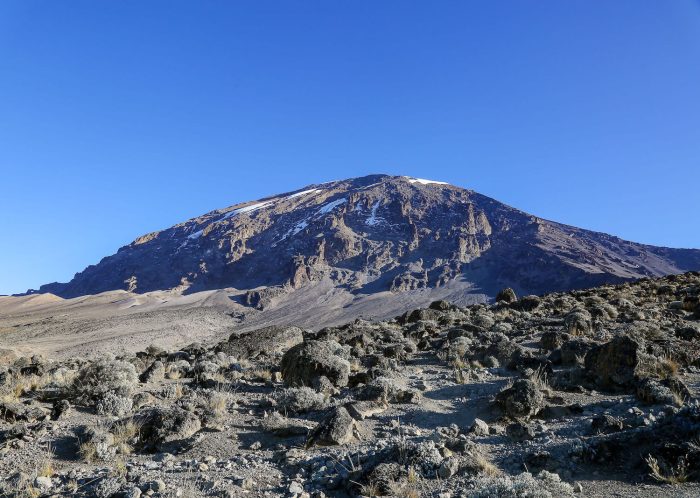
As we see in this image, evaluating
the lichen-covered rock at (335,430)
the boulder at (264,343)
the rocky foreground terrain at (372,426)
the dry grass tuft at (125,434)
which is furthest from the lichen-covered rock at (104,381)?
the boulder at (264,343)

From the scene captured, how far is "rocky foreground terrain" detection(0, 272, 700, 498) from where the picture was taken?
4.71m

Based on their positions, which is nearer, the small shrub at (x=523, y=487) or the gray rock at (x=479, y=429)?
the small shrub at (x=523, y=487)

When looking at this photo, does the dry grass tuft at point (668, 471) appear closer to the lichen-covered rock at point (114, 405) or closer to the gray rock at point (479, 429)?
the gray rock at point (479, 429)

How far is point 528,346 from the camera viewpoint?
12.6 m

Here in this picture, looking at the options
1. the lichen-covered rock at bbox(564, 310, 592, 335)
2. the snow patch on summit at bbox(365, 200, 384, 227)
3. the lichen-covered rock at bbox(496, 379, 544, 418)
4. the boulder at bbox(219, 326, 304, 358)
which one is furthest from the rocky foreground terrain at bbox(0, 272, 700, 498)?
the snow patch on summit at bbox(365, 200, 384, 227)

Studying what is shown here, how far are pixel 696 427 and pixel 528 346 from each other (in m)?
8.18

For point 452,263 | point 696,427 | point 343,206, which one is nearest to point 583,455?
point 696,427

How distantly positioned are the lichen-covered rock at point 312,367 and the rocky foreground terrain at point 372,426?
0.04 meters

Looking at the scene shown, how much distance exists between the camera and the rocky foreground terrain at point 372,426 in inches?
185

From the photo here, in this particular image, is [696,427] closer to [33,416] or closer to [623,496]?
[623,496]

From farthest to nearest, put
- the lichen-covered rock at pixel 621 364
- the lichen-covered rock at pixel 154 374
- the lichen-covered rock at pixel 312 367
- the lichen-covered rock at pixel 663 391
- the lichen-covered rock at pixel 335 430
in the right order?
the lichen-covered rock at pixel 154 374, the lichen-covered rock at pixel 312 367, the lichen-covered rock at pixel 621 364, the lichen-covered rock at pixel 663 391, the lichen-covered rock at pixel 335 430

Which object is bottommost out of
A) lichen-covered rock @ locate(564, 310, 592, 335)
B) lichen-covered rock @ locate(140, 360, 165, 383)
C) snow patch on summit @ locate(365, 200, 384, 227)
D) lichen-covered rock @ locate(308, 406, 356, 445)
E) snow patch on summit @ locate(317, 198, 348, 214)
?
lichen-covered rock @ locate(308, 406, 356, 445)

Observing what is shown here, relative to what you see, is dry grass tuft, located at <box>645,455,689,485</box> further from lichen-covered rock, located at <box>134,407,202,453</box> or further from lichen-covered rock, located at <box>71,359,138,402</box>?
lichen-covered rock, located at <box>71,359,138,402</box>

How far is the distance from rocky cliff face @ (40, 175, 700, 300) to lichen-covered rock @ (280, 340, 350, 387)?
3418 inches
